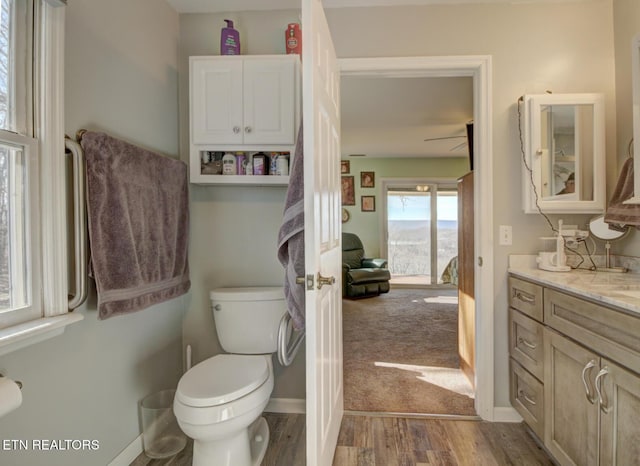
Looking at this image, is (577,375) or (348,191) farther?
(348,191)

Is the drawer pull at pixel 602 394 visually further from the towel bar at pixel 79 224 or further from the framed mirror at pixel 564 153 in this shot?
the towel bar at pixel 79 224

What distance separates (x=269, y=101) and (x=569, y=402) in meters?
1.95

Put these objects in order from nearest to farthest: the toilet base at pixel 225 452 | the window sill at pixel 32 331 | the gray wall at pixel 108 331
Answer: the window sill at pixel 32 331 < the gray wall at pixel 108 331 < the toilet base at pixel 225 452

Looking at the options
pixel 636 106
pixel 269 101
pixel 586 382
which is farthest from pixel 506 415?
pixel 269 101

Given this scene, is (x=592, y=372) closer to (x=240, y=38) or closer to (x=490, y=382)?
(x=490, y=382)

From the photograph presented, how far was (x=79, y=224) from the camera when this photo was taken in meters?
1.37

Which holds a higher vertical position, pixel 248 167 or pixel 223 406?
pixel 248 167

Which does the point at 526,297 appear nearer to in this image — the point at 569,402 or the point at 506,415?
the point at 569,402

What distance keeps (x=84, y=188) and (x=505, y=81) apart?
2159 millimetres

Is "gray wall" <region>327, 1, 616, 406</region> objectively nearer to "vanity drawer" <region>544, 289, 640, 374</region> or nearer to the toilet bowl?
"vanity drawer" <region>544, 289, 640, 374</region>

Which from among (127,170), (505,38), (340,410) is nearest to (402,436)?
(340,410)

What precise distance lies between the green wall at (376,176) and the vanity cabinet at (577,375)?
461 cm

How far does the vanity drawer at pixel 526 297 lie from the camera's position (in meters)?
1.71

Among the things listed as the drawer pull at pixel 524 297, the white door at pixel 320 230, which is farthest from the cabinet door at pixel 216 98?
the drawer pull at pixel 524 297
